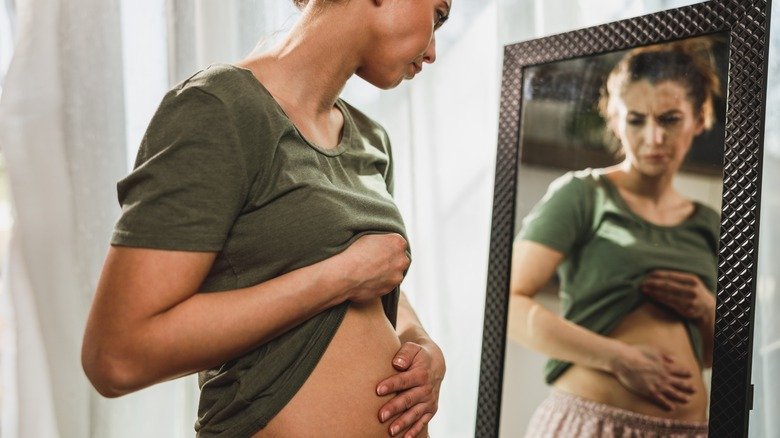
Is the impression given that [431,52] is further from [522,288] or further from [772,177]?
[772,177]

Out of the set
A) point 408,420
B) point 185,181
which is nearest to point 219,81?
point 185,181

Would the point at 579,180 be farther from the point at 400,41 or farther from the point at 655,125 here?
the point at 400,41

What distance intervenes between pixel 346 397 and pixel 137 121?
0.91 m

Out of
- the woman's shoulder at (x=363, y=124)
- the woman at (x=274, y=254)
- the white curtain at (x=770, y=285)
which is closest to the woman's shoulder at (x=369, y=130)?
the woman's shoulder at (x=363, y=124)

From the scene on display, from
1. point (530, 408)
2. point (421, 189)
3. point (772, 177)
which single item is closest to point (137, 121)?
point (421, 189)

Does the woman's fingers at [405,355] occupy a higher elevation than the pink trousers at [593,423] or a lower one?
higher

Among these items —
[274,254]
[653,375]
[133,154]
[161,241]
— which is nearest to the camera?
[161,241]

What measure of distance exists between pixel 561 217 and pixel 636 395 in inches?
13.2

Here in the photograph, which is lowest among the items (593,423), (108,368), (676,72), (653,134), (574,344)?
(593,423)

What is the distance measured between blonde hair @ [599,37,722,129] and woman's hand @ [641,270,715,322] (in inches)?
9.7

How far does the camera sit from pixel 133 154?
1.62 metres

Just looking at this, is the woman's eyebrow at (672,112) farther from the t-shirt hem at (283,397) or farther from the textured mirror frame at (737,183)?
the t-shirt hem at (283,397)

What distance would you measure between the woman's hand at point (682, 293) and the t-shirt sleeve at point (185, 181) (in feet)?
2.48

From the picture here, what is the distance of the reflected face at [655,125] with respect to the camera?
1.28 meters
